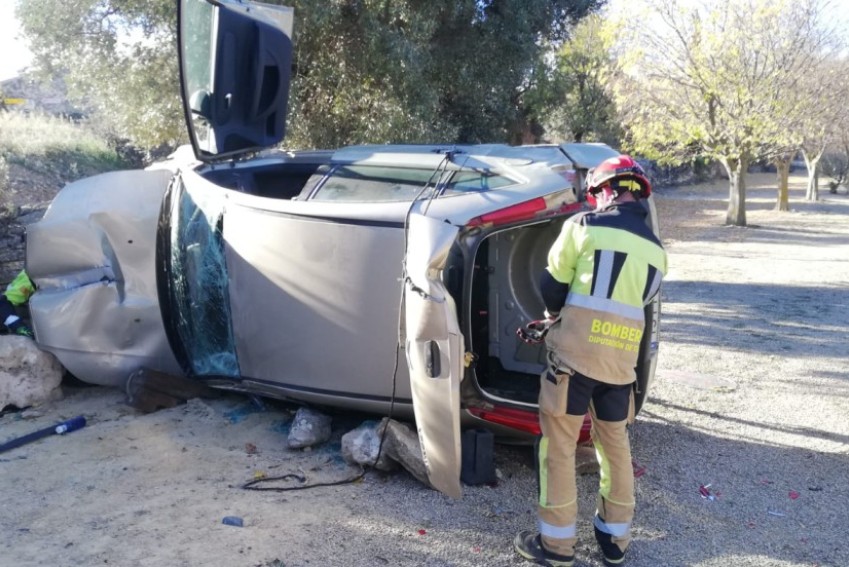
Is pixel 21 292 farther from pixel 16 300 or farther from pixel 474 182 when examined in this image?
pixel 474 182

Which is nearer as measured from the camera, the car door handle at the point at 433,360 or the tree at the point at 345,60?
the car door handle at the point at 433,360

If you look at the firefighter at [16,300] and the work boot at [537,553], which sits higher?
the firefighter at [16,300]

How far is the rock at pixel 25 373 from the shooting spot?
18.5 feet

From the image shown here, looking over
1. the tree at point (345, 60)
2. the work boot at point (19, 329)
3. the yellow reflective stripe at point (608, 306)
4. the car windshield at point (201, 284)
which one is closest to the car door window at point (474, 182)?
the yellow reflective stripe at point (608, 306)

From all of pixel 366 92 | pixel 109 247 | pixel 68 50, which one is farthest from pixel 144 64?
pixel 109 247

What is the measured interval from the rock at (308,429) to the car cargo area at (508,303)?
0.99 metres

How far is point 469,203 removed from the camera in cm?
433

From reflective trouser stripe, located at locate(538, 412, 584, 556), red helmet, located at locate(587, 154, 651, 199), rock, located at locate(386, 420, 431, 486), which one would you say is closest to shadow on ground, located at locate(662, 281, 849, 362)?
red helmet, located at locate(587, 154, 651, 199)

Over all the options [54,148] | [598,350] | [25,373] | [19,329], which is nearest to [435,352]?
[598,350]

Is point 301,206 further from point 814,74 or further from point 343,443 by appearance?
point 814,74

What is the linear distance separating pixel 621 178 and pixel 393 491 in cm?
203

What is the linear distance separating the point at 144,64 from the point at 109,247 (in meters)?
7.19

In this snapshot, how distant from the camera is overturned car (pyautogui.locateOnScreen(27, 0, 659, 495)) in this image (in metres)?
4.29

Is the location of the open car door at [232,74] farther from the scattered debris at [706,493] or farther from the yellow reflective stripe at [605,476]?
the scattered debris at [706,493]
